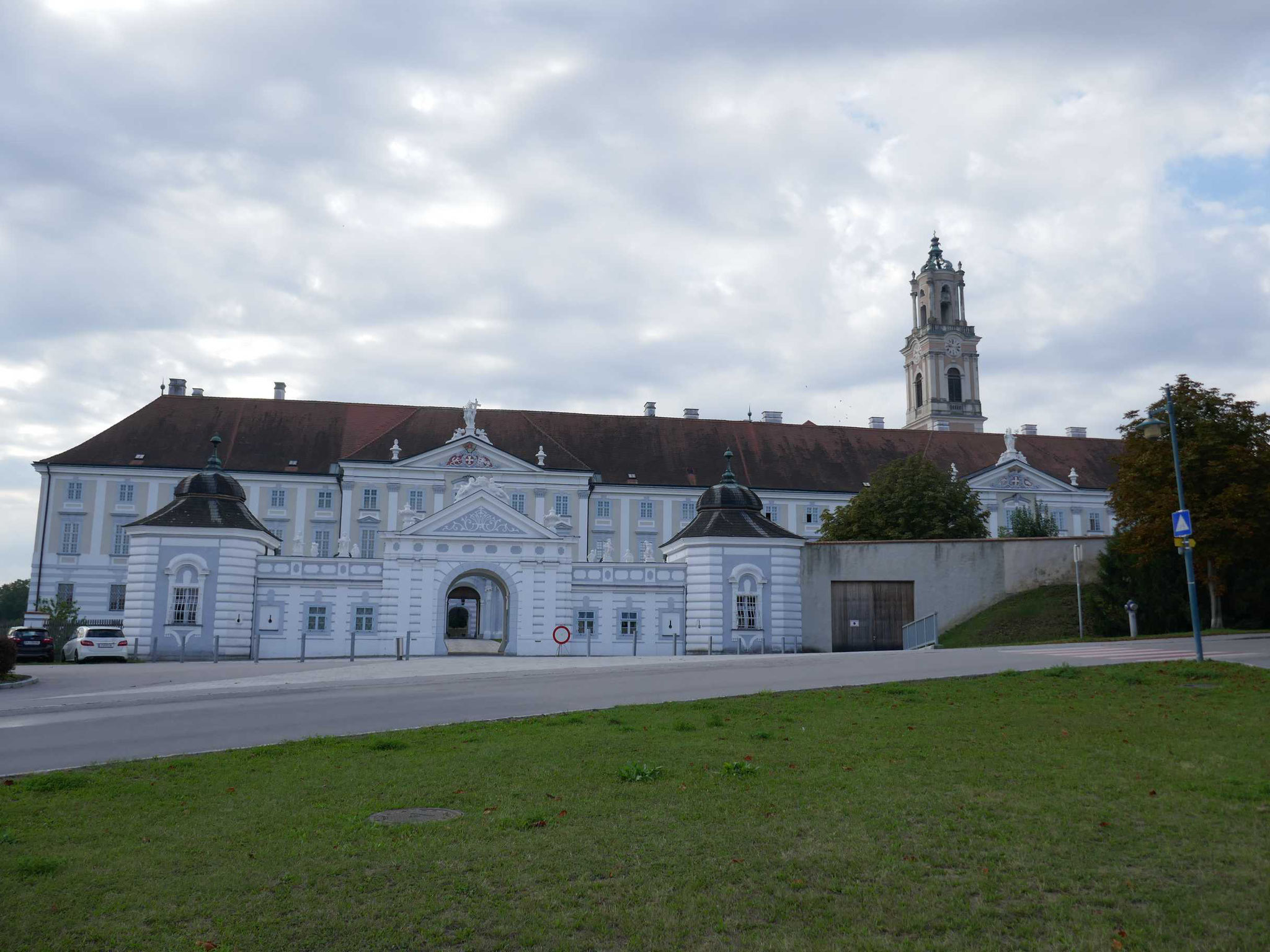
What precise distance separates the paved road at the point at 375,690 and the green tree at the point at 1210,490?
14.5 feet

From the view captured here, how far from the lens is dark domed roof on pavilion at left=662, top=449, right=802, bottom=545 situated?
127 ft

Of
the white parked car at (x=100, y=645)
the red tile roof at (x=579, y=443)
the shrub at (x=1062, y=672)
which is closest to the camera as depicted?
the shrub at (x=1062, y=672)

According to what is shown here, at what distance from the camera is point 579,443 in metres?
69.5

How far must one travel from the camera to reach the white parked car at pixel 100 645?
116ft

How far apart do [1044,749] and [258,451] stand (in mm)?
59540

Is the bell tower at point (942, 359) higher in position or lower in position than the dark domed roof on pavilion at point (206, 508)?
higher

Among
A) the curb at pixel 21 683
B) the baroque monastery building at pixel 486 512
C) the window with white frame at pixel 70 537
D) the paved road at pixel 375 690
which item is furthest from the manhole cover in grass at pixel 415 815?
the window with white frame at pixel 70 537

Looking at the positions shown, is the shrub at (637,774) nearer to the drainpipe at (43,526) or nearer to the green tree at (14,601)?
the drainpipe at (43,526)

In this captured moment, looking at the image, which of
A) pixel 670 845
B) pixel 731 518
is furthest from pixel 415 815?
pixel 731 518

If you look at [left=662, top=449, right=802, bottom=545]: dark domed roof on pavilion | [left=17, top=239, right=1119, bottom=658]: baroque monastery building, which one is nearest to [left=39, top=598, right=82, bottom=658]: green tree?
[left=17, top=239, right=1119, bottom=658]: baroque monastery building

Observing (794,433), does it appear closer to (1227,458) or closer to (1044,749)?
(1227,458)

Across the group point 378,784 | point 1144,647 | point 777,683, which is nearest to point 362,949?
point 378,784

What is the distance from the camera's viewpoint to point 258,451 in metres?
63.7

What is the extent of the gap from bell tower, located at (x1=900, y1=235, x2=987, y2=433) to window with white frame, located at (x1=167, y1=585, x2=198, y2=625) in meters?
63.9
